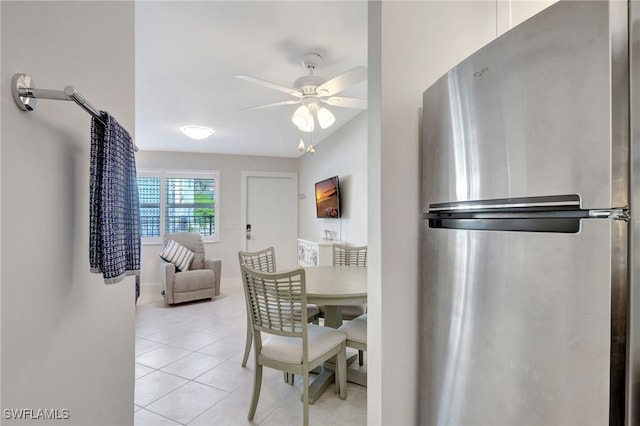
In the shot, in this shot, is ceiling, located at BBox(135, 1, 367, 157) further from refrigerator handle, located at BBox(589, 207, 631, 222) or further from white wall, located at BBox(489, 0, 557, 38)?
refrigerator handle, located at BBox(589, 207, 631, 222)

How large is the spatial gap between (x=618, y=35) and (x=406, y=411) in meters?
1.39

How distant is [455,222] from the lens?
1071 mm

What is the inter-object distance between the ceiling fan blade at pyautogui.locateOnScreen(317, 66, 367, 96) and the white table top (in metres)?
1.45

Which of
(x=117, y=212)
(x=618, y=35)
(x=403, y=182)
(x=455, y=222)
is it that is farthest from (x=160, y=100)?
(x=618, y=35)

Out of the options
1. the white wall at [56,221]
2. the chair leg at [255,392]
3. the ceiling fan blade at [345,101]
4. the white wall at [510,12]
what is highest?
the ceiling fan blade at [345,101]

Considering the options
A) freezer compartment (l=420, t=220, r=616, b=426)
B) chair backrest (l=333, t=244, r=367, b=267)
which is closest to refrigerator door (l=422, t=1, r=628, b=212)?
freezer compartment (l=420, t=220, r=616, b=426)

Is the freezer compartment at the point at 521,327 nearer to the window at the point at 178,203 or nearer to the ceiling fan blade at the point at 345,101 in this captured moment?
the ceiling fan blade at the point at 345,101

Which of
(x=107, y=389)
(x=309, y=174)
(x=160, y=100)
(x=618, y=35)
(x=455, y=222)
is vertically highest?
(x=160, y=100)

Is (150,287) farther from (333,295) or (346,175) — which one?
(333,295)

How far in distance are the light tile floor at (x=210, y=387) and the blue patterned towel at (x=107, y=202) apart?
1526mm

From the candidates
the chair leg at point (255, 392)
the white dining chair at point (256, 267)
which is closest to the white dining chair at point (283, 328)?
the chair leg at point (255, 392)

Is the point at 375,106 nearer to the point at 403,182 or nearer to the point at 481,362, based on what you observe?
the point at 403,182

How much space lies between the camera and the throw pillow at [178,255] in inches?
191

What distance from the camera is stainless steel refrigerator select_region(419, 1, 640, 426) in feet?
2.21
